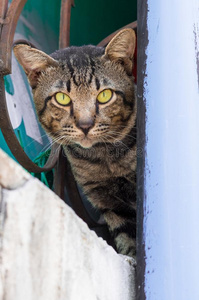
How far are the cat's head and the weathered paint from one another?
1.98 feet

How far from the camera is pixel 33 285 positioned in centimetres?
58

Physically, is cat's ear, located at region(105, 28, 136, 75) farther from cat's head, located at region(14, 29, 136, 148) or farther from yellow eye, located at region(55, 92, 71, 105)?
yellow eye, located at region(55, 92, 71, 105)

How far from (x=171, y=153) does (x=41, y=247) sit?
375 millimetres

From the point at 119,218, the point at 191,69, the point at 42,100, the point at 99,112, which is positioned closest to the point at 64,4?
the point at 42,100

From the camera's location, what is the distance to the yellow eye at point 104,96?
5.29 ft

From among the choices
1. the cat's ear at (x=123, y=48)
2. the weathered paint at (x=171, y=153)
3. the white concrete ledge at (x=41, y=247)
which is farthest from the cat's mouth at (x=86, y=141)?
the white concrete ledge at (x=41, y=247)

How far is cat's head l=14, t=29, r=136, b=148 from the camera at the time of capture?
5.16 feet

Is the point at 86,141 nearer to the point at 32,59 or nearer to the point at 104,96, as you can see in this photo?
the point at 104,96

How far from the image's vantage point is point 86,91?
5.25ft

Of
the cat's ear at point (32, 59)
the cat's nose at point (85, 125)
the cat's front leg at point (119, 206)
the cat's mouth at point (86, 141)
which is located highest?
the cat's ear at point (32, 59)

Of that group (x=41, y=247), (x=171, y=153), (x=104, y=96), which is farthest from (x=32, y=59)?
(x=41, y=247)

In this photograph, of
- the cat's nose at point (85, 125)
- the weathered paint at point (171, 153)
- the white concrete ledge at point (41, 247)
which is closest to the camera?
the white concrete ledge at point (41, 247)

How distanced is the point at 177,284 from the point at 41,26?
2074mm

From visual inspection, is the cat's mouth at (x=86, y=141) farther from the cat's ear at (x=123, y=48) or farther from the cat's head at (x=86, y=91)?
the cat's ear at (x=123, y=48)
